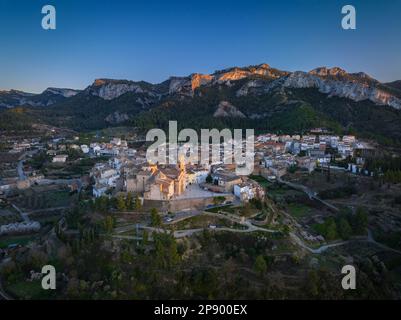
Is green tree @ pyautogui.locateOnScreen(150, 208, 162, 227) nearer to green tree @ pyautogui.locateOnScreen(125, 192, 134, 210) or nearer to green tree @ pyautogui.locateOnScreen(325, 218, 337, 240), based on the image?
green tree @ pyautogui.locateOnScreen(125, 192, 134, 210)

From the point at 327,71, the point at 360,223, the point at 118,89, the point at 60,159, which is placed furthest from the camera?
the point at 118,89

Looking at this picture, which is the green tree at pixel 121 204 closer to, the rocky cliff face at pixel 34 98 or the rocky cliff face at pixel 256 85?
the rocky cliff face at pixel 256 85

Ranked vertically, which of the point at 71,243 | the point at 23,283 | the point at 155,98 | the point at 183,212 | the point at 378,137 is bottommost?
the point at 23,283

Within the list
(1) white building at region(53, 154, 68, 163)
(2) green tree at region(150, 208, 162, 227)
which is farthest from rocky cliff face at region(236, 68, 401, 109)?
(2) green tree at region(150, 208, 162, 227)

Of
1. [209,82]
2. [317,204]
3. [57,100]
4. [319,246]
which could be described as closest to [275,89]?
[209,82]

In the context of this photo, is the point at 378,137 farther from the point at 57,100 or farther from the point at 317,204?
the point at 57,100

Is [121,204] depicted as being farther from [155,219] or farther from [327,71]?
[327,71]

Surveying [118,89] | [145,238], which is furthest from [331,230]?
[118,89]

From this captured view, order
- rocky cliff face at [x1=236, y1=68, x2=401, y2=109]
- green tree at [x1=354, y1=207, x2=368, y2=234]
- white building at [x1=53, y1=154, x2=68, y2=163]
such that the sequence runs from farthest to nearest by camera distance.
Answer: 1. rocky cliff face at [x1=236, y1=68, x2=401, y2=109]
2. white building at [x1=53, y1=154, x2=68, y2=163]
3. green tree at [x1=354, y1=207, x2=368, y2=234]
